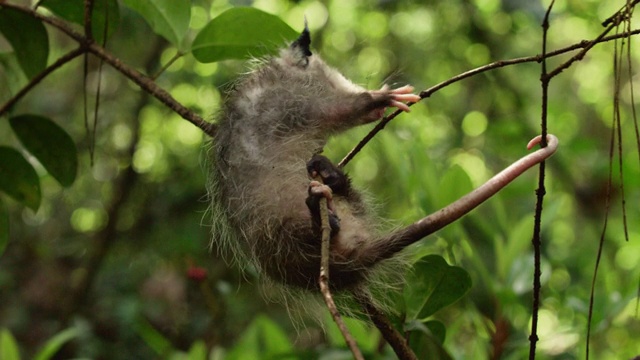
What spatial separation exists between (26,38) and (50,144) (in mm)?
321

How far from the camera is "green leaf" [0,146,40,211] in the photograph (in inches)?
84.0

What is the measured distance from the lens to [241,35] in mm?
1966

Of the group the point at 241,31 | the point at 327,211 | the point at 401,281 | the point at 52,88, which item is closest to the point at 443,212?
the point at 327,211

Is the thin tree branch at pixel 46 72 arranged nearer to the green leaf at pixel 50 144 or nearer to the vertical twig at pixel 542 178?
the green leaf at pixel 50 144

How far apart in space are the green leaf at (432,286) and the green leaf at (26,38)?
4.18 ft

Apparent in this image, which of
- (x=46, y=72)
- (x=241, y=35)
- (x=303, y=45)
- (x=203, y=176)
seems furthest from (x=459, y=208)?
(x=203, y=176)

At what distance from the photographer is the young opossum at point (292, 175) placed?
146cm

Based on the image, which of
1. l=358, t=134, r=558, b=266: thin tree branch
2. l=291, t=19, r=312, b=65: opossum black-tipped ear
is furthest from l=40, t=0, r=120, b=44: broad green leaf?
l=358, t=134, r=558, b=266: thin tree branch

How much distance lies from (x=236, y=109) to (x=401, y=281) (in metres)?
0.56

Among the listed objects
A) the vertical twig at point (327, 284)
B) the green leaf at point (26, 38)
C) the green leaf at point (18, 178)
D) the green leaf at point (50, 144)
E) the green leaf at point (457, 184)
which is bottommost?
the vertical twig at point (327, 284)

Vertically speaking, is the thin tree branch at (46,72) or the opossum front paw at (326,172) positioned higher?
the thin tree branch at (46,72)

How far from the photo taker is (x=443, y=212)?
1246 millimetres

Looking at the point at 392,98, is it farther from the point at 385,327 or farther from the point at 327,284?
the point at 327,284

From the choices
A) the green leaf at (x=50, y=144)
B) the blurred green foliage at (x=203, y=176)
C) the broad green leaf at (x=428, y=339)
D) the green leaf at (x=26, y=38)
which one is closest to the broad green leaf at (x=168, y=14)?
the green leaf at (x=26, y=38)
